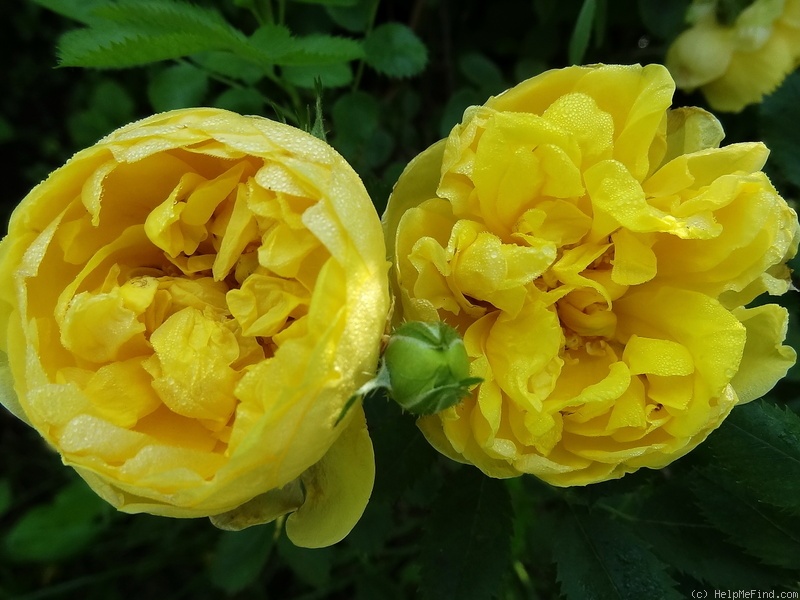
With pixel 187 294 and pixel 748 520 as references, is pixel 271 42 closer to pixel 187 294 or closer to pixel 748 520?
pixel 187 294

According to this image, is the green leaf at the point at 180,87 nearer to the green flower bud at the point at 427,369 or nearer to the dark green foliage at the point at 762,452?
the green flower bud at the point at 427,369

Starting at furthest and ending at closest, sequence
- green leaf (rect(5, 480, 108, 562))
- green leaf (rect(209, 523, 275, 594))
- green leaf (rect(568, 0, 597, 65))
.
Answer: green leaf (rect(5, 480, 108, 562)) → green leaf (rect(209, 523, 275, 594)) → green leaf (rect(568, 0, 597, 65))

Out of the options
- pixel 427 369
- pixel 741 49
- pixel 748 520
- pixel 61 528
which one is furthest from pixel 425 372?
pixel 61 528

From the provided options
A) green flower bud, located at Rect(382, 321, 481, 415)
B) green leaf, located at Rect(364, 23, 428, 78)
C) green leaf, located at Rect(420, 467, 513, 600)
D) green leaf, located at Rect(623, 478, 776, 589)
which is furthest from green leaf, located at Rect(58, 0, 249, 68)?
green leaf, located at Rect(623, 478, 776, 589)

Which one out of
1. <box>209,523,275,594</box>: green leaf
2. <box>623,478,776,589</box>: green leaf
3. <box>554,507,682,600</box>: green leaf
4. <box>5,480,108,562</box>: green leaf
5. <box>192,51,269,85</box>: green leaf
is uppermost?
<box>192,51,269,85</box>: green leaf

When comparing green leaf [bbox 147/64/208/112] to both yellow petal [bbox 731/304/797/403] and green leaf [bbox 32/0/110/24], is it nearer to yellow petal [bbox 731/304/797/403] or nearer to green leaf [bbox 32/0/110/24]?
green leaf [bbox 32/0/110/24]

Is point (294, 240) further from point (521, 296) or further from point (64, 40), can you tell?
point (64, 40)

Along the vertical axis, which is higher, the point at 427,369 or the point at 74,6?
the point at 74,6

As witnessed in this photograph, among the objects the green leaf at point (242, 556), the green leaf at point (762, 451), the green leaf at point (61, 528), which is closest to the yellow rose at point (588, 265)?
the green leaf at point (762, 451)

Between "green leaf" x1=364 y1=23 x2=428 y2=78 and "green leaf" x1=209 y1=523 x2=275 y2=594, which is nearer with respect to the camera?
"green leaf" x1=364 y1=23 x2=428 y2=78
